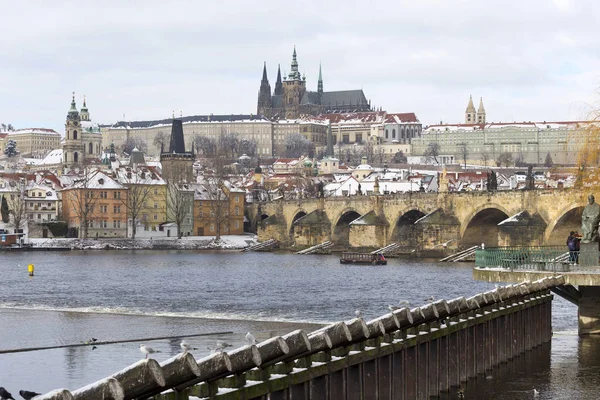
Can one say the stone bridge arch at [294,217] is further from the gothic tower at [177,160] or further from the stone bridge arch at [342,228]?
the gothic tower at [177,160]

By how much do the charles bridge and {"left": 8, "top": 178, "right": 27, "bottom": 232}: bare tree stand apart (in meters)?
23.4

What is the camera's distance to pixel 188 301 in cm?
4778

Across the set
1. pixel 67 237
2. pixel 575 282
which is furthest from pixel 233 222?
pixel 575 282

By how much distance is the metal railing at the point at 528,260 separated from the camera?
26.0m

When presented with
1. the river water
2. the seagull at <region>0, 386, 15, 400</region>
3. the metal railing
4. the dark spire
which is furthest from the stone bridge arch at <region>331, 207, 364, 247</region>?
the seagull at <region>0, 386, 15, 400</region>

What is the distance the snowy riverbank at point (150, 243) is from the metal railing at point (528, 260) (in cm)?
8256

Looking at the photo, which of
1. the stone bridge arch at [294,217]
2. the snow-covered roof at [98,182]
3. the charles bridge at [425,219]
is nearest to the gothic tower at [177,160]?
the charles bridge at [425,219]

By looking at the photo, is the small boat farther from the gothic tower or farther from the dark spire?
the dark spire

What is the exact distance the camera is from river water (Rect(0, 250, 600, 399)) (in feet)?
74.5

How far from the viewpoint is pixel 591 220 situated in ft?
83.5

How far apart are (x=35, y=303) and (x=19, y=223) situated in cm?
7000

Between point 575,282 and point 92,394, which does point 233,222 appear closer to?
point 575,282

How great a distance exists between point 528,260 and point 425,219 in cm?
6701

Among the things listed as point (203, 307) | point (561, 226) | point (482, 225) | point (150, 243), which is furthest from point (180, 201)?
point (203, 307)
